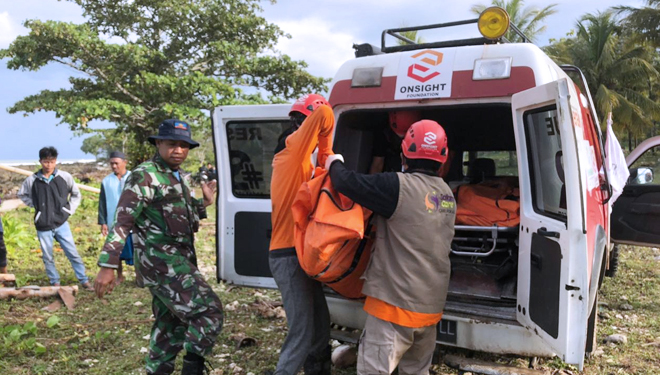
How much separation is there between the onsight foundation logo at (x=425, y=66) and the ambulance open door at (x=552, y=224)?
591mm

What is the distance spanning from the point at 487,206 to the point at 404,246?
5.96 feet

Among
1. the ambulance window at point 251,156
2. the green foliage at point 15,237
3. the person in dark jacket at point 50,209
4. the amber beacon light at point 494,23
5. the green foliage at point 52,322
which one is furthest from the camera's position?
the green foliage at point 15,237

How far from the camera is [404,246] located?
2.95m

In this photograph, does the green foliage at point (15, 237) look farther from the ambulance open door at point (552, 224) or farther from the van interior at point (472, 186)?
the ambulance open door at point (552, 224)

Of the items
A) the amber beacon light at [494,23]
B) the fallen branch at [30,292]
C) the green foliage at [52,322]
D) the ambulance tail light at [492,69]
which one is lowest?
the green foliage at [52,322]

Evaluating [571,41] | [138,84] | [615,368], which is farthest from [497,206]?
[571,41]

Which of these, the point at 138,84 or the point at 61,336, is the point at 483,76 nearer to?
the point at 61,336

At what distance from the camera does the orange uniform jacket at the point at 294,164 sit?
124 inches

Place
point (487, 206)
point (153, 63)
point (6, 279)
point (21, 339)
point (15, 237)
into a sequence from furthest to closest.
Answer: point (153, 63), point (15, 237), point (6, 279), point (21, 339), point (487, 206)

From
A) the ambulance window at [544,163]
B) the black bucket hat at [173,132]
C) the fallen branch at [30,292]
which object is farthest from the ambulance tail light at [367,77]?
the fallen branch at [30,292]

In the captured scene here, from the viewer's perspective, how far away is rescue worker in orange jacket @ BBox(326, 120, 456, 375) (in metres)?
2.92

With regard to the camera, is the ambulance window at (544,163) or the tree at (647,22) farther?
the tree at (647,22)

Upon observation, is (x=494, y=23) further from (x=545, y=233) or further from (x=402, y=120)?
(x=545, y=233)

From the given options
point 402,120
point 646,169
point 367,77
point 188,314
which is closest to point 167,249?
point 188,314
